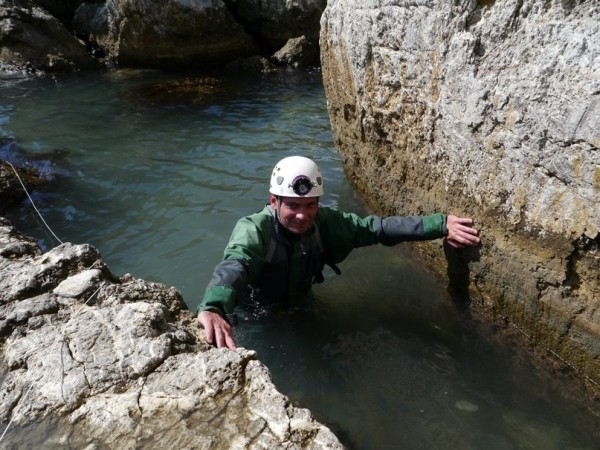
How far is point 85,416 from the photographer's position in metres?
2.72

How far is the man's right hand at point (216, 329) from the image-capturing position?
3295 millimetres

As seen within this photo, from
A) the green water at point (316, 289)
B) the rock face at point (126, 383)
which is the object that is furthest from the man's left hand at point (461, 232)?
the rock face at point (126, 383)

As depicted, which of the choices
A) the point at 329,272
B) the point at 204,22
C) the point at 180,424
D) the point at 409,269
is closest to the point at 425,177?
the point at 409,269

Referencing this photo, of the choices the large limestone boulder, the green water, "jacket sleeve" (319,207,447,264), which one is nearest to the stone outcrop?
the large limestone boulder

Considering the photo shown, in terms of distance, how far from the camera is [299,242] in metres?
4.46

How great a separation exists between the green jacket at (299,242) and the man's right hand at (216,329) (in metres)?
0.50

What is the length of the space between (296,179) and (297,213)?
274mm

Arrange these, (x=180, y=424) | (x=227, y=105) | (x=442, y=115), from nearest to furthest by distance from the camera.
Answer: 1. (x=180, y=424)
2. (x=442, y=115)
3. (x=227, y=105)

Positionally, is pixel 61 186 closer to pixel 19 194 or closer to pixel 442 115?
pixel 19 194

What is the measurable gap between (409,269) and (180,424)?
350 centimetres

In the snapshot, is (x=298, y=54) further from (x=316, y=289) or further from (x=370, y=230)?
(x=370, y=230)

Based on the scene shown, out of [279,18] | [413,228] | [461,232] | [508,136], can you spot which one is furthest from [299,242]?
[279,18]

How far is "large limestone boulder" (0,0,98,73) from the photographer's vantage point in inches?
626

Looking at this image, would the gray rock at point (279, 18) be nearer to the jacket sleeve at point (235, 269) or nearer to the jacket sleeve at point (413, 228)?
the jacket sleeve at point (413, 228)
